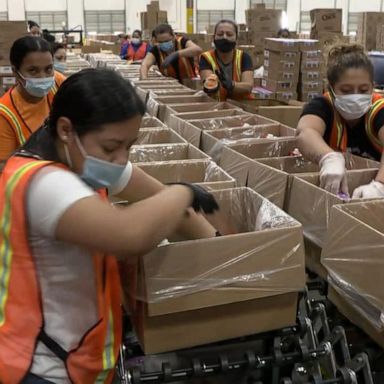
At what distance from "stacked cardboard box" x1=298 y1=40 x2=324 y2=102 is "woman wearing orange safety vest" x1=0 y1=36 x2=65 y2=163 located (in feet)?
9.19

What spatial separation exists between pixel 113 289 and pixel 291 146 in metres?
1.53

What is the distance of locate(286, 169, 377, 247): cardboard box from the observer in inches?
62.0

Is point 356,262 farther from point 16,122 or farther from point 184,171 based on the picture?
point 16,122

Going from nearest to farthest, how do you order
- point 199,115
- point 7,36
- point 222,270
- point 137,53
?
point 222,270, point 199,115, point 7,36, point 137,53

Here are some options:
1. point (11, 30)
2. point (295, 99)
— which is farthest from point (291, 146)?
point (11, 30)

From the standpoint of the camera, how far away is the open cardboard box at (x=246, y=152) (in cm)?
207

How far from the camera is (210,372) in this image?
1326mm

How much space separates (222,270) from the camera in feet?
4.12

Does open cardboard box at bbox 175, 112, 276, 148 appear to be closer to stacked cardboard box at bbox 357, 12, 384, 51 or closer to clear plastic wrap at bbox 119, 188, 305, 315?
clear plastic wrap at bbox 119, 188, 305, 315

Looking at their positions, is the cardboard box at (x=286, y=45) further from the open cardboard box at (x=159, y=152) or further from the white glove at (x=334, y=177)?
the white glove at (x=334, y=177)

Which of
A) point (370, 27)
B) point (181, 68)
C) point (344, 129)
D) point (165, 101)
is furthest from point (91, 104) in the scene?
point (370, 27)

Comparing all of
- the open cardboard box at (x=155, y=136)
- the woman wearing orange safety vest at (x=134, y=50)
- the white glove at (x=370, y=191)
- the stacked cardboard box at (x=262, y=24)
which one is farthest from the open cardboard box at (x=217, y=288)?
the woman wearing orange safety vest at (x=134, y=50)

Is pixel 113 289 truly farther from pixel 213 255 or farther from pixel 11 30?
pixel 11 30

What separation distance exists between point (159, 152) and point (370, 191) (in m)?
0.96
